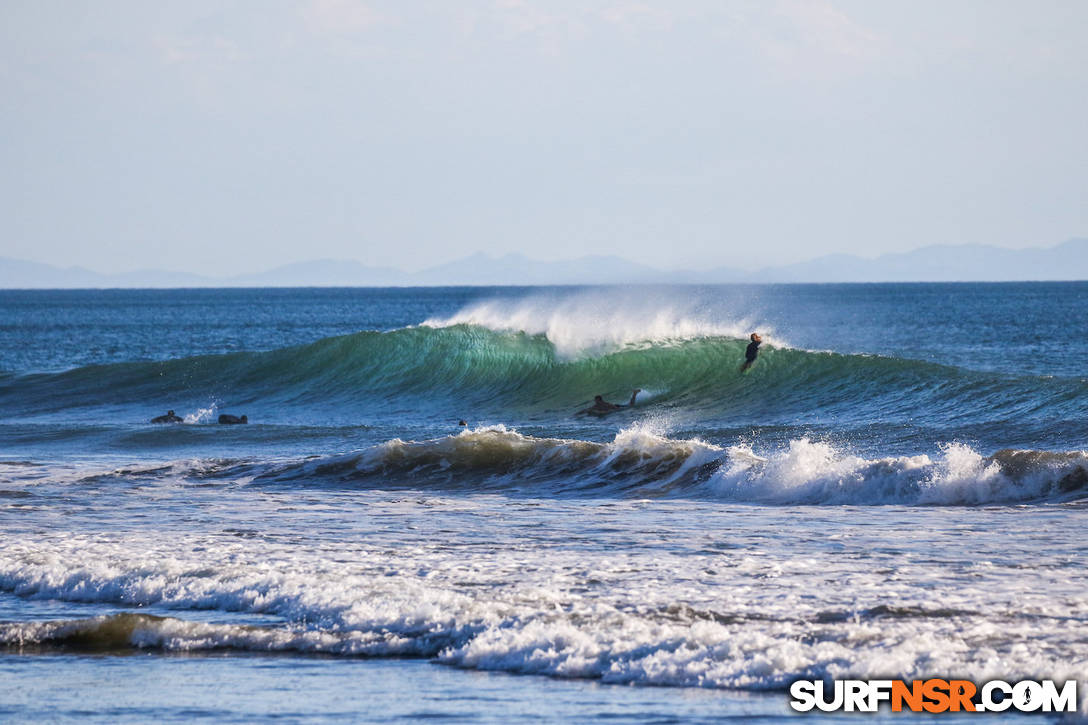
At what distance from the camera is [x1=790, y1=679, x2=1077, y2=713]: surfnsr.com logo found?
21.5 feet

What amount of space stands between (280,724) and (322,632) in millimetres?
1833

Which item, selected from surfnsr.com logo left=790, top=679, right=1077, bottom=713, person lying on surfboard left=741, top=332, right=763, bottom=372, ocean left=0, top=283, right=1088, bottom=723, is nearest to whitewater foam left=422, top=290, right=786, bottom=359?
person lying on surfboard left=741, top=332, right=763, bottom=372

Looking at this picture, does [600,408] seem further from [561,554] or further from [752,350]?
[561,554]

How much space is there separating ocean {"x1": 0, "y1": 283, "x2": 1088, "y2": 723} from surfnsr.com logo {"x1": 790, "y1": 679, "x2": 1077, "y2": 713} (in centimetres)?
11

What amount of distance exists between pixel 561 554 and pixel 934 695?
4.17 metres

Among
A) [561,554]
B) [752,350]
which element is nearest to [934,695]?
→ [561,554]

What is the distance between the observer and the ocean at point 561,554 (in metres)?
7.19

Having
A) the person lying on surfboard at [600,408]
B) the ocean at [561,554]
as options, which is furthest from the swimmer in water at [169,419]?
the person lying on surfboard at [600,408]

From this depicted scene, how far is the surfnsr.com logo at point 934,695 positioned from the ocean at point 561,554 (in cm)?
11

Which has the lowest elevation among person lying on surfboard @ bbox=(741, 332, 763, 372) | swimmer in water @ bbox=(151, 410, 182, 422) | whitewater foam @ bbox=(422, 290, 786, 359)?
swimmer in water @ bbox=(151, 410, 182, 422)

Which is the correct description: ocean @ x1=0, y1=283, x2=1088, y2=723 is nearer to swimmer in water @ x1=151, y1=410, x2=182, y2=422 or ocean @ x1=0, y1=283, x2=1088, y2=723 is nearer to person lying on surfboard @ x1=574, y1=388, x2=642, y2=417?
person lying on surfboard @ x1=574, y1=388, x2=642, y2=417

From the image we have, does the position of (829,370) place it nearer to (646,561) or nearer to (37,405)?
(646,561)

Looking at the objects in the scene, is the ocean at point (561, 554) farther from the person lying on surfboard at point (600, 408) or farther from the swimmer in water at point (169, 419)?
the swimmer in water at point (169, 419)

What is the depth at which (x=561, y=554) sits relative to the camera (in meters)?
10.4
